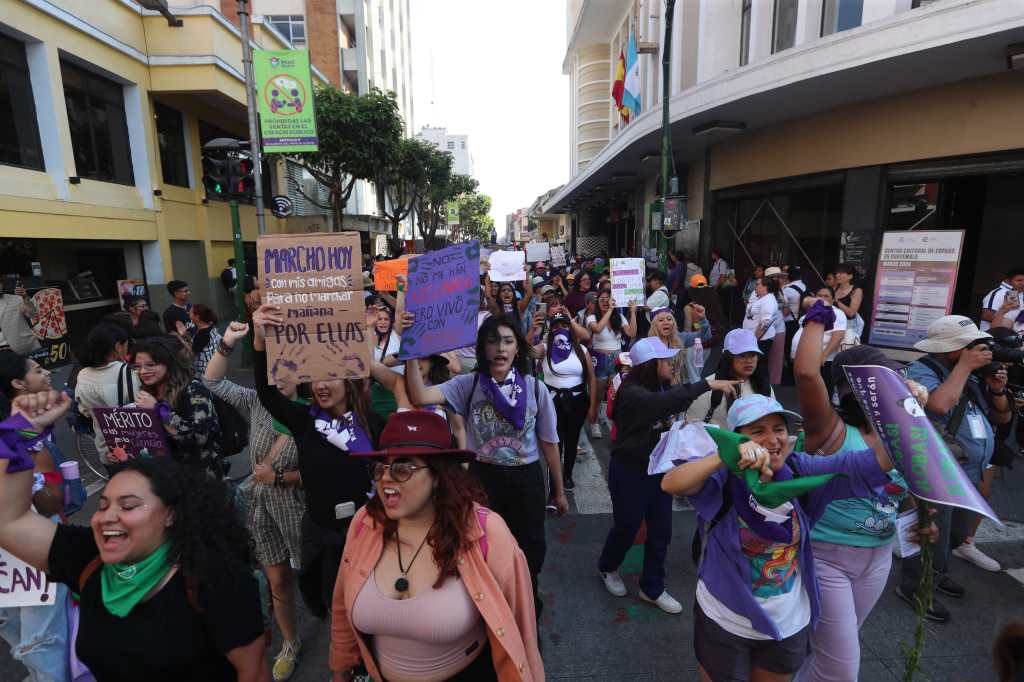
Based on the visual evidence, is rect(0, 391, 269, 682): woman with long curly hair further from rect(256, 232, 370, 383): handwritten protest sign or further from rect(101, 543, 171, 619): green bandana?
rect(256, 232, 370, 383): handwritten protest sign

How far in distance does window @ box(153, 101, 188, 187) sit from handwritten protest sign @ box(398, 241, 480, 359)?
14308 millimetres

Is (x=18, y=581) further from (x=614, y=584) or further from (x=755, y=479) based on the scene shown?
(x=614, y=584)

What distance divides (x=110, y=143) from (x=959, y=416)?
1587cm

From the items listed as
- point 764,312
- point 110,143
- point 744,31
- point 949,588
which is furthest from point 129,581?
point 744,31

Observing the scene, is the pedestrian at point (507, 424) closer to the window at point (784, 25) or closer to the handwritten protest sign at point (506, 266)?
the handwritten protest sign at point (506, 266)

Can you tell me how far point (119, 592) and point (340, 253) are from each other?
5.52 feet

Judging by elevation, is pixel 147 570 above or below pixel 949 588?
above

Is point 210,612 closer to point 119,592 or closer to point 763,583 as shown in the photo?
point 119,592

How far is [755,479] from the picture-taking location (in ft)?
6.21

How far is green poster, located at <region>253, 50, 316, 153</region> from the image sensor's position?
9.61m

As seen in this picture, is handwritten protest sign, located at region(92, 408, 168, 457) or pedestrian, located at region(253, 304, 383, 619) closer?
pedestrian, located at region(253, 304, 383, 619)

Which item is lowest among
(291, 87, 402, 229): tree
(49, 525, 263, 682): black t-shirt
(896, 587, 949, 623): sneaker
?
(896, 587, 949, 623): sneaker

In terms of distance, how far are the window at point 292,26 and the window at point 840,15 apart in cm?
2545

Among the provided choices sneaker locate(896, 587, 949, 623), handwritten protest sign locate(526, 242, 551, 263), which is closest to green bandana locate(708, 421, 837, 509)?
sneaker locate(896, 587, 949, 623)
